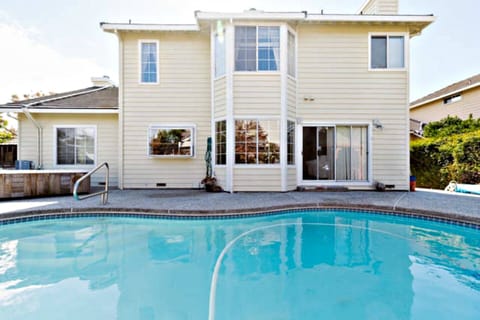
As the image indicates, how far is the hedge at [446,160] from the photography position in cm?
898

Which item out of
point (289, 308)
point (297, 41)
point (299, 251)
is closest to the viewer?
point (289, 308)

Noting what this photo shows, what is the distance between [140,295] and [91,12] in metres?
11.5

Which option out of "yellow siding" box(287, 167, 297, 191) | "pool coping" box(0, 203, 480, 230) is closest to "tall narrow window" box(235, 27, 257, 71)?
"yellow siding" box(287, 167, 297, 191)

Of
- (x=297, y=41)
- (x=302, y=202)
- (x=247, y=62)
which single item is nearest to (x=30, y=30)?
(x=247, y=62)

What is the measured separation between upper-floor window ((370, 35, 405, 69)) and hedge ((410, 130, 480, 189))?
11.1ft

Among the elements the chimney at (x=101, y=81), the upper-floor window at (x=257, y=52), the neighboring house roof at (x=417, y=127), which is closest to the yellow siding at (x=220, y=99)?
the upper-floor window at (x=257, y=52)

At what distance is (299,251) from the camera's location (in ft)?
14.1

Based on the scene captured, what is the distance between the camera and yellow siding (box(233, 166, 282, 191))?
8.44 metres

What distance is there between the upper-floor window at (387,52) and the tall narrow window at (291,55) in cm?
260

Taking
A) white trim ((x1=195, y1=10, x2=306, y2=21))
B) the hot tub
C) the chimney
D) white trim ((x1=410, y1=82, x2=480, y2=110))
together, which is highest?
white trim ((x1=195, y1=10, x2=306, y2=21))

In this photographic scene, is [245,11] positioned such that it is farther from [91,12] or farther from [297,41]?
[91,12]

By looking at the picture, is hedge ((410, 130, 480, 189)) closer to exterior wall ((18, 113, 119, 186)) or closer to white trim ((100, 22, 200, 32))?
white trim ((100, 22, 200, 32))

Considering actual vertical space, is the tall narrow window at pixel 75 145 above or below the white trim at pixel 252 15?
below

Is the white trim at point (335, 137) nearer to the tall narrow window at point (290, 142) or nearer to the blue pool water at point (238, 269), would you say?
the tall narrow window at point (290, 142)
